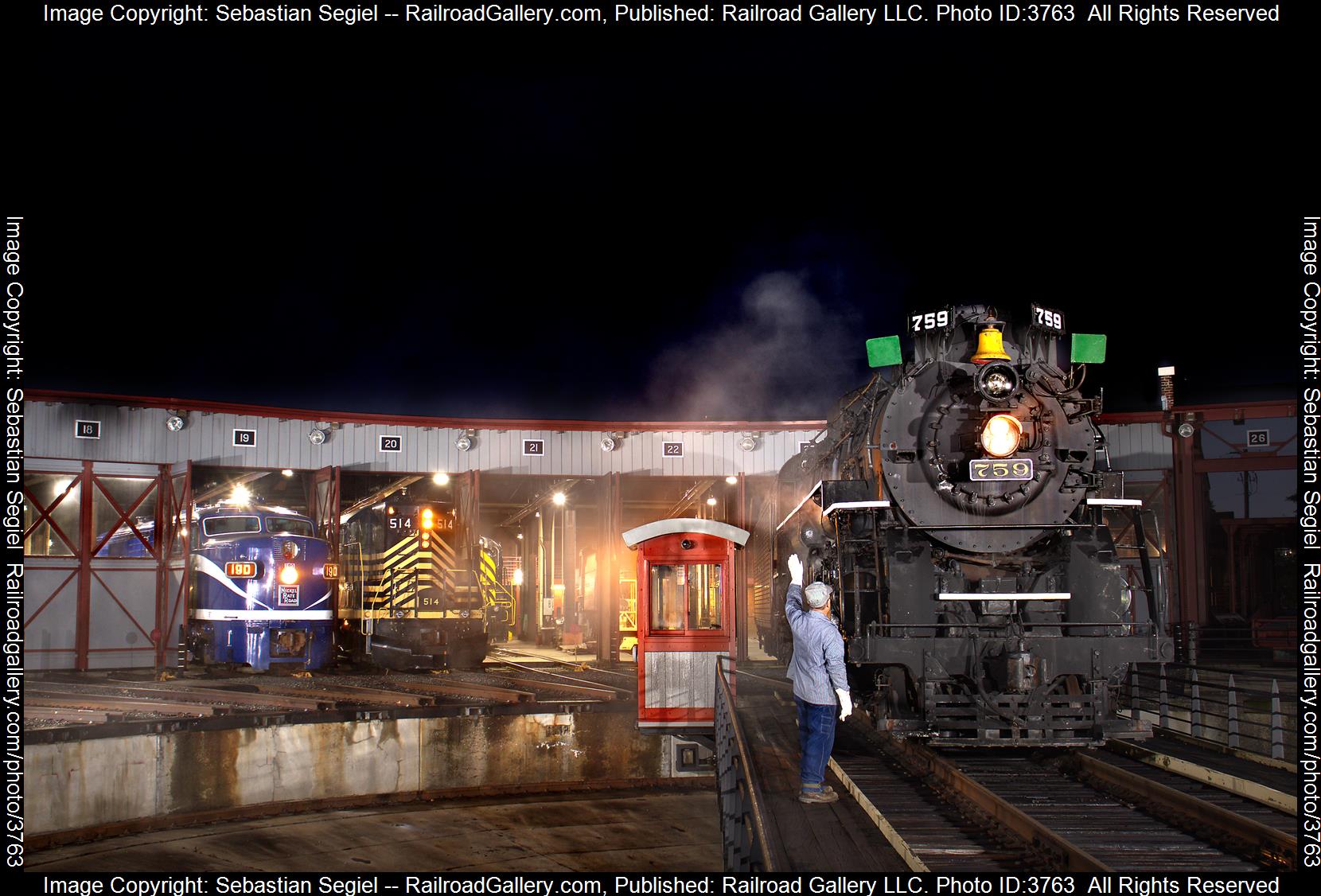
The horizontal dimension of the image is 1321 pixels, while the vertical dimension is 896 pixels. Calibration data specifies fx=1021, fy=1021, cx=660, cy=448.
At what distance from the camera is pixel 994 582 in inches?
365

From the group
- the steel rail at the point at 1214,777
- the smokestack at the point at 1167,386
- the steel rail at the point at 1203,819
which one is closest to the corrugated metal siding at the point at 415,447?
the smokestack at the point at 1167,386

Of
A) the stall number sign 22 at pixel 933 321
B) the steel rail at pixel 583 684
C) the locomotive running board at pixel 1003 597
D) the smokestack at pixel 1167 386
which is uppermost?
the smokestack at pixel 1167 386

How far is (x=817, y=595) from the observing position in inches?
277

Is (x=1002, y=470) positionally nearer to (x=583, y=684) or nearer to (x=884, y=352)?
(x=884, y=352)

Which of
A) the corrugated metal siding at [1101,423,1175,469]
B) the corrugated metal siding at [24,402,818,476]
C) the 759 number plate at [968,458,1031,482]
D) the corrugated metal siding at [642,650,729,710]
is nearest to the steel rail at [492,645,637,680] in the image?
the corrugated metal siding at [24,402,818,476]

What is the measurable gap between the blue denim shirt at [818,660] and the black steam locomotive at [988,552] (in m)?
1.84

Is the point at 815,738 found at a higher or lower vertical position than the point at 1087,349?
lower

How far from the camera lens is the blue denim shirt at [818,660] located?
6.88m

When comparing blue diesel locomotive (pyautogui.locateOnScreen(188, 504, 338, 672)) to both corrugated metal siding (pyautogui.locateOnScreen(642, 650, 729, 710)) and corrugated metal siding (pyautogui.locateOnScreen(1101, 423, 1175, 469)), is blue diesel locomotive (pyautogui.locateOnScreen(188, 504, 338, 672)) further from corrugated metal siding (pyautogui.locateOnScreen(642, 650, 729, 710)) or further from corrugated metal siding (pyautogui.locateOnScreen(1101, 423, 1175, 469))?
corrugated metal siding (pyautogui.locateOnScreen(1101, 423, 1175, 469))

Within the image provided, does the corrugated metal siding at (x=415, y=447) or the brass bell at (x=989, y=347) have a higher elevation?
the corrugated metal siding at (x=415, y=447)

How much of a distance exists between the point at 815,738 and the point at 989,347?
Result: 13.9ft

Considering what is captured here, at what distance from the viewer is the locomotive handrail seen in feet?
17.3

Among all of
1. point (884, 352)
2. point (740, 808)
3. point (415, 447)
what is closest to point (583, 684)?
point (415, 447)

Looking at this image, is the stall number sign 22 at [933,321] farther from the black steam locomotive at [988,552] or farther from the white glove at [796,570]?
the white glove at [796,570]
